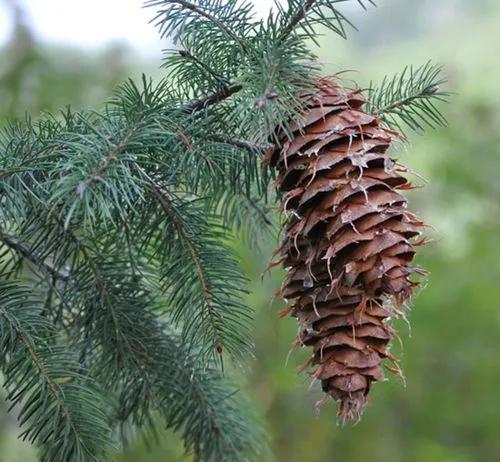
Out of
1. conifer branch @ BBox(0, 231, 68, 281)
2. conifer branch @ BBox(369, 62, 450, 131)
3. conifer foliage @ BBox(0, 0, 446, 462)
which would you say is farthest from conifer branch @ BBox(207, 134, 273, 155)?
conifer branch @ BBox(0, 231, 68, 281)

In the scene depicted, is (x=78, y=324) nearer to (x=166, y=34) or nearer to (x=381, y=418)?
(x=166, y=34)

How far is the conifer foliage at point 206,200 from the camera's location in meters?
0.60

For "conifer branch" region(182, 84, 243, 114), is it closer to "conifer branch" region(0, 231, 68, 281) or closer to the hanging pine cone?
the hanging pine cone

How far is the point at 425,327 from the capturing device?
9.18ft

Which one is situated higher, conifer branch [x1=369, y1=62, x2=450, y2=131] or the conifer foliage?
conifer branch [x1=369, y1=62, x2=450, y2=131]

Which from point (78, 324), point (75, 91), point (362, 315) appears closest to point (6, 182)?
point (78, 324)

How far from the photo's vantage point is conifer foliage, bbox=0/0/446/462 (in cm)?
60

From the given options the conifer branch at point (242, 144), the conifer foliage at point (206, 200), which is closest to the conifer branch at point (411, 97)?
the conifer foliage at point (206, 200)

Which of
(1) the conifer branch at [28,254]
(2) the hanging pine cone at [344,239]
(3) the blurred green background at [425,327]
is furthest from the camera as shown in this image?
(3) the blurred green background at [425,327]

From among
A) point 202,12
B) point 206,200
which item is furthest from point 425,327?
point 202,12

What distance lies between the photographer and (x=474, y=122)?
11.4ft

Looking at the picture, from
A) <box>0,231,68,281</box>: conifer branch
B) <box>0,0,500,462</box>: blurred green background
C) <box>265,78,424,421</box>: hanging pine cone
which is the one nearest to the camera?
<box>265,78,424,421</box>: hanging pine cone

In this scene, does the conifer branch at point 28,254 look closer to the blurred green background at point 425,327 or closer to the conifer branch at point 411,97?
the conifer branch at point 411,97

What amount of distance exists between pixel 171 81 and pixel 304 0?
0.16 metres
